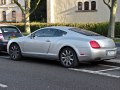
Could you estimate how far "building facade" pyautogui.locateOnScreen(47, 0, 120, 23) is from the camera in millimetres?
38562

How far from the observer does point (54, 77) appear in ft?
33.6

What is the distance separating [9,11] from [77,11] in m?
18.8

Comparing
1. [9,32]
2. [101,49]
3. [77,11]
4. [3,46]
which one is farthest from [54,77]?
[77,11]

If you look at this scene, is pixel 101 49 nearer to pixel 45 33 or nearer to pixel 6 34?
pixel 45 33

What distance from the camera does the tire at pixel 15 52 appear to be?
1411 centimetres

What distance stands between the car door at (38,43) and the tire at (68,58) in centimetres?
82

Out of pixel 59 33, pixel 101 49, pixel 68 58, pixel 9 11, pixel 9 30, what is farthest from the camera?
pixel 9 11

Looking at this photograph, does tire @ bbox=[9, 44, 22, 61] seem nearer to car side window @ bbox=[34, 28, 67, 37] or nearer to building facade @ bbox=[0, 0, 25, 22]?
car side window @ bbox=[34, 28, 67, 37]

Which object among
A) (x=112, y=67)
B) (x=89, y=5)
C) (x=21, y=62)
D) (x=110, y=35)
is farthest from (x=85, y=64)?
(x=89, y=5)

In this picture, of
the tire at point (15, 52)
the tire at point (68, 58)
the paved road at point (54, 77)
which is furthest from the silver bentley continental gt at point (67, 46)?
the paved road at point (54, 77)

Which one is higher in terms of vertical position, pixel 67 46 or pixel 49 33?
pixel 49 33

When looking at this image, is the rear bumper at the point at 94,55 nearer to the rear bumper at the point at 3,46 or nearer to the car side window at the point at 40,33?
the car side window at the point at 40,33

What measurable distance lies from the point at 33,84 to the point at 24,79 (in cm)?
75

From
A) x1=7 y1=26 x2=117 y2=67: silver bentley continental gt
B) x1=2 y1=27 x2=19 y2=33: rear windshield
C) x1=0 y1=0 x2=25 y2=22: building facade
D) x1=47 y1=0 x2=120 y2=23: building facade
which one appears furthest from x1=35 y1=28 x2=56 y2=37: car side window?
x1=0 y1=0 x2=25 y2=22: building facade
